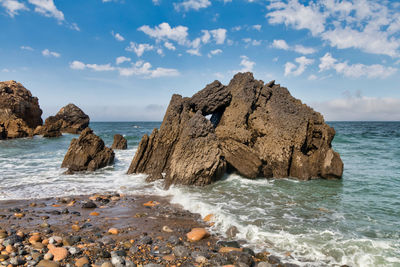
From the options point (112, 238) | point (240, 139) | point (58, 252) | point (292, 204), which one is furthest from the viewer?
point (240, 139)

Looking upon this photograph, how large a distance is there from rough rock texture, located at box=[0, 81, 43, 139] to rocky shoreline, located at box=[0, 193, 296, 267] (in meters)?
37.2

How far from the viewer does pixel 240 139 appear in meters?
13.2

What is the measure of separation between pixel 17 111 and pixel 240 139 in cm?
4250

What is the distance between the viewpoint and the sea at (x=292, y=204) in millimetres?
5801

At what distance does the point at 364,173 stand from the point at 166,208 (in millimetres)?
11519

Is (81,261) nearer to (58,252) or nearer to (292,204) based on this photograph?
(58,252)

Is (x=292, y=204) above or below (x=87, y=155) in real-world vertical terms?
below

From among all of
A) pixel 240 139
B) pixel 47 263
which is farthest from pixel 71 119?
pixel 47 263

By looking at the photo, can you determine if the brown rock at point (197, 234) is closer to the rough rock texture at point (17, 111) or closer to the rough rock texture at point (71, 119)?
the rough rock texture at point (17, 111)

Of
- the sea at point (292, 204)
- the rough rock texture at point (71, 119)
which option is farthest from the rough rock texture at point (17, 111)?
the sea at point (292, 204)

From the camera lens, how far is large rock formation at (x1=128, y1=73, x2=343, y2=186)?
38.0 feet

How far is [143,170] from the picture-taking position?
1425 centimetres

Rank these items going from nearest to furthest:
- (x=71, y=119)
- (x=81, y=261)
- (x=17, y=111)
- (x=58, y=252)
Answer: (x=81, y=261)
(x=58, y=252)
(x=17, y=111)
(x=71, y=119)

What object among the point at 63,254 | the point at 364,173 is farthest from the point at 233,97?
the point at 63,254
